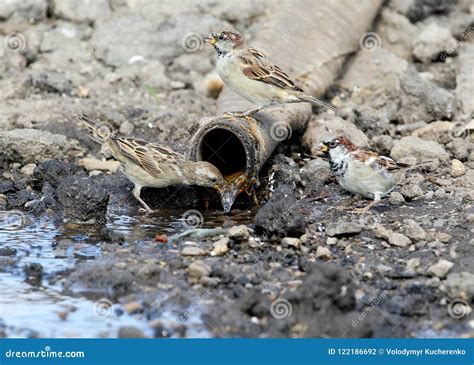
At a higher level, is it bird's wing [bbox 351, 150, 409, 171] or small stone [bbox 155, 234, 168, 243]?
bird's wing [bbox 351, 150, 409, 171]

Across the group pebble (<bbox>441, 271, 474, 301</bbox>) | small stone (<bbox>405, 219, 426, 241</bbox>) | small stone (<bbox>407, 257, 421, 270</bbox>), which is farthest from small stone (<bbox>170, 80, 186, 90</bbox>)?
pebble (<bbox>441, 271, 474, 301</bbox>)

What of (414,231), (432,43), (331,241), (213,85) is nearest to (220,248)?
(331,241)

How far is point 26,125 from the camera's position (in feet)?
35.3

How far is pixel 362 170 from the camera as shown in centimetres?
912

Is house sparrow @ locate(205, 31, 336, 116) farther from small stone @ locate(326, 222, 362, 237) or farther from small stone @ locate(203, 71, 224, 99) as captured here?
small stone @ locate(326, 222, 362, 237)

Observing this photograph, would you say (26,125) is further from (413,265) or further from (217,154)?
(413,265)

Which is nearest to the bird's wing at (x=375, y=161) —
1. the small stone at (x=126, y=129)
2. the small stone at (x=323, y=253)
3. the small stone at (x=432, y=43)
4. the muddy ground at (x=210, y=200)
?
the muddy ground at (x=210, y=200)

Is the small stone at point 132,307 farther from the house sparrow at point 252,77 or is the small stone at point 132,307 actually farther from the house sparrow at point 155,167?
the house sparrow at point 252,77

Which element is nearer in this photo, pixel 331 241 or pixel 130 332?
pixel 130 332

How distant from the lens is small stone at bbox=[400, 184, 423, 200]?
9.39m

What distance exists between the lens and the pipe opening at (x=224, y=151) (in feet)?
33.6

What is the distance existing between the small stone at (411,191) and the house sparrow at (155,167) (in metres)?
1.79

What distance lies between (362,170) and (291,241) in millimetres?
1417

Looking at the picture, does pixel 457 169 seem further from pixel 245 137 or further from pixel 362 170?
pixel 245 137
